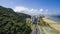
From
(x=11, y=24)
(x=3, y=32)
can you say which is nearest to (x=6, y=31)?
(x=3, y=32)

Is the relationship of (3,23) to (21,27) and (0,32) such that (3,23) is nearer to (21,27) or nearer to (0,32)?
(21,27)

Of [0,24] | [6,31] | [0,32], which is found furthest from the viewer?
[0,24]

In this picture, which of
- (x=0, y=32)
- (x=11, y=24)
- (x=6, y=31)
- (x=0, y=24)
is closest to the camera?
(x=0, y=32)

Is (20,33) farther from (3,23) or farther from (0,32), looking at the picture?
(3,23)

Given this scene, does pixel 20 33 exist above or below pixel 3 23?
below

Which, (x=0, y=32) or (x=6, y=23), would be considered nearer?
(x=0, y=32)

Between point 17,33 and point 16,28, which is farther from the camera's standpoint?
point 16,28

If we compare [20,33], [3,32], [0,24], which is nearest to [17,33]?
[20,33]

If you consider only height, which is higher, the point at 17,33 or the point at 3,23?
the point at 3,23

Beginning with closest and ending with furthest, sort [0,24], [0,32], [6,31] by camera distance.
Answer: [0,32] → [6,31] → [0,24]
